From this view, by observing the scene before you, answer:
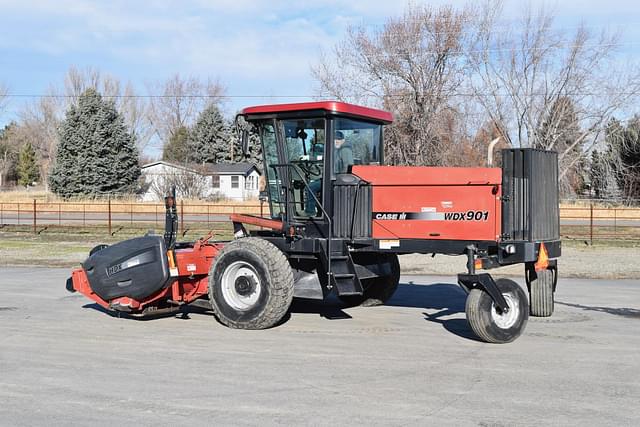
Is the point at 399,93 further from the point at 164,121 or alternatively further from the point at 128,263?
the point at 164,121

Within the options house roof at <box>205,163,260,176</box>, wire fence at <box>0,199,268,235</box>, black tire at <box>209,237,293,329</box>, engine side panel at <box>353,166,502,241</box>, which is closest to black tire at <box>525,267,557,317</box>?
engine side panel at <box>353,166,502,241</box>

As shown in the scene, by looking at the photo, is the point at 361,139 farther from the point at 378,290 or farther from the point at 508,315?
the point at 508,315

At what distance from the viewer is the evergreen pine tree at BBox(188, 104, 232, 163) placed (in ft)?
247

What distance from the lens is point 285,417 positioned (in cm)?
643

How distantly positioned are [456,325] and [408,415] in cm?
449

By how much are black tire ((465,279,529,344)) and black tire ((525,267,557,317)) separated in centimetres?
162

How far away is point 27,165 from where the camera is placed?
93.2 meters

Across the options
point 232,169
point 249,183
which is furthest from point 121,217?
point 249,183

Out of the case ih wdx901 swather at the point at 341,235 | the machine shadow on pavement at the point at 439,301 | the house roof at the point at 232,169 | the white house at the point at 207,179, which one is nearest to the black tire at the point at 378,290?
the machine shadow on pavement at the point at 439,301

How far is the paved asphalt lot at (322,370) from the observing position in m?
6.55

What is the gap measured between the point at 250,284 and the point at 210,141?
218 feet

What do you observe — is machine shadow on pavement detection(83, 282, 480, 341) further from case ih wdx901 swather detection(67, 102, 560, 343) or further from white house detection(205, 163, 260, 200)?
white house detection(205, 163, 260, 200)

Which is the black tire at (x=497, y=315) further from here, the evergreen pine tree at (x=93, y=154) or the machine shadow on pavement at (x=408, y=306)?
the evergreen pine tree at (x=93, y=154)

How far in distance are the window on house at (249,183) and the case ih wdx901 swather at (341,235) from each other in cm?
5626
